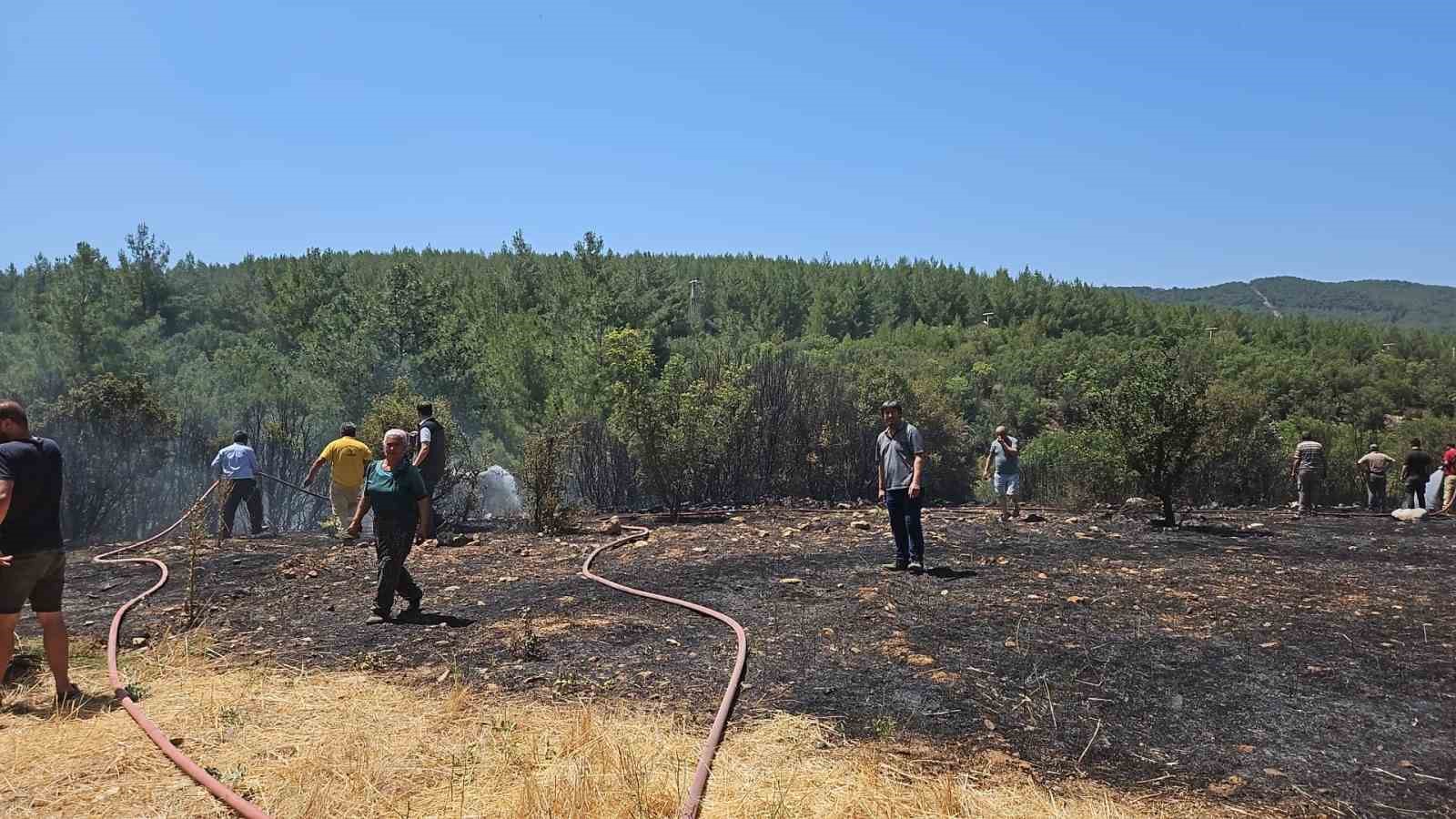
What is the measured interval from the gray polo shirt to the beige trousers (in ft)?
22.1

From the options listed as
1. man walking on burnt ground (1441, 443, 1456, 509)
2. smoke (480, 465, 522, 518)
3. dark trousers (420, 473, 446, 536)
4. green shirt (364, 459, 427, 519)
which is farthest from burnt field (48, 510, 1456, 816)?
man walking on burnt ground (1441, 443, 1456, 509)

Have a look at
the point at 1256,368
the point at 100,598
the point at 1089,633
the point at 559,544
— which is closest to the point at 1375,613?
the point at 1089,633

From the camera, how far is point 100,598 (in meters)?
9.04

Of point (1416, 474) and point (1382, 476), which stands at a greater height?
point (1416, 474)

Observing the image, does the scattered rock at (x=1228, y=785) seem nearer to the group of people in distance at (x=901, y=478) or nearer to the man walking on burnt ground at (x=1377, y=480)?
the group of people in distance at (x=901, y=478)

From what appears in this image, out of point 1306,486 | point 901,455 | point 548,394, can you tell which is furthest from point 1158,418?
point 548,394

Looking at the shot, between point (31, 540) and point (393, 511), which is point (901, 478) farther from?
point (31, 540)

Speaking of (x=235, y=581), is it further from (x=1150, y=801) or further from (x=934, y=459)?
(x=934, y=459)

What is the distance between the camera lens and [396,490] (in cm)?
727

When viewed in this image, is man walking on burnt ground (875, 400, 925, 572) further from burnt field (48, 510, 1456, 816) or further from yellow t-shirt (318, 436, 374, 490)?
yellow t-shirt (318, 436, 374, 490)

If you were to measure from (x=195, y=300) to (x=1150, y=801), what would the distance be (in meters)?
52.2

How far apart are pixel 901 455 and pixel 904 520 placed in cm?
74

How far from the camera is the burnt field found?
4.72m

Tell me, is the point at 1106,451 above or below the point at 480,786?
above
